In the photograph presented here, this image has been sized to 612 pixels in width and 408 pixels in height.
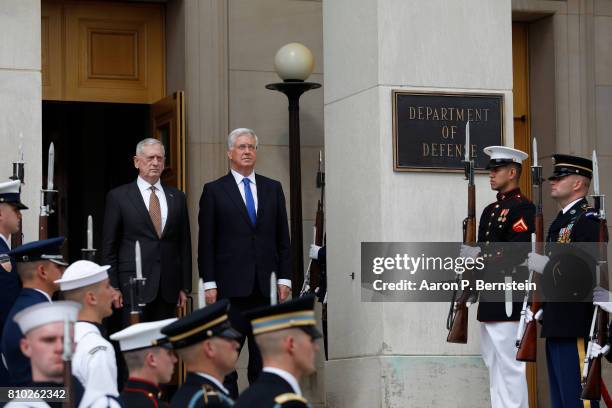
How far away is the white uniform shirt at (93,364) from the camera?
26.2 ft

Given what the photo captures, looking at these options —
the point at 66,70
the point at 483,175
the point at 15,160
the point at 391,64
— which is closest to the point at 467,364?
the point at 483,175

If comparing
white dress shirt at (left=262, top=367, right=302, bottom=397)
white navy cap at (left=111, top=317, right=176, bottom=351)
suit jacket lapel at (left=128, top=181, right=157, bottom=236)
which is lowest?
white dress shirt at (left=262, top=367, right=302, bottom=397)

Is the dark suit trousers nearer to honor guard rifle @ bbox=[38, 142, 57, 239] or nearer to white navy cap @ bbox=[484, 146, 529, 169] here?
honor guard rifle @ bbox=[38, 142, 57, 239]

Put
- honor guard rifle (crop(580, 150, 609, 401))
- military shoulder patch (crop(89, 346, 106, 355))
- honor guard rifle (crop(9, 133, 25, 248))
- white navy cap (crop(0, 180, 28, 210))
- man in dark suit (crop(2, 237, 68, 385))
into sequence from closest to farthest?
military shoulder patch (crop(89, 346, 106, 355))
man in dark suit (crop(2, 237, 68, 385))
honor guard rifle (crop(580, 150, 609, 401))
white navy cap (crop(0, 180, 28, 210))
honor guard rifle (crop(9, 133, 25, 248))

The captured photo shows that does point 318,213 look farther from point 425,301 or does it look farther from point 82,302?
point 82,302

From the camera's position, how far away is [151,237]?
1180 centimetres

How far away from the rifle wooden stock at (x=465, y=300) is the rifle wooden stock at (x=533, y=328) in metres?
0.57

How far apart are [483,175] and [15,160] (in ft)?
12.2

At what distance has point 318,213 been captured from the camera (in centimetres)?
1403

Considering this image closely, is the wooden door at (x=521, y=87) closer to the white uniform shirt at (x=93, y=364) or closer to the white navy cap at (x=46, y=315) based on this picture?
the white uniform shirt at (x=93, y=364)

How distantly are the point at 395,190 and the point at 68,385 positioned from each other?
4.82 metres

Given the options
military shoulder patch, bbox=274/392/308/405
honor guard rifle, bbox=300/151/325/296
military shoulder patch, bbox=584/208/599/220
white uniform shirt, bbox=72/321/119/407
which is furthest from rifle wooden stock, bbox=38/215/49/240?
military shoulder patch, bbox=274/392/308/405

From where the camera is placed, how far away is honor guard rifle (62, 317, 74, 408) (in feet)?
22.8

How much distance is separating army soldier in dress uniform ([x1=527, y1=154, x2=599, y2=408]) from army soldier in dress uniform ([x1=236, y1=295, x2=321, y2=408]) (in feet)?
13.6
